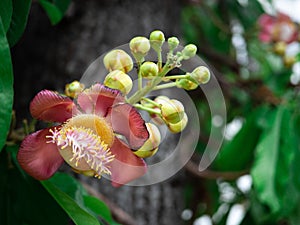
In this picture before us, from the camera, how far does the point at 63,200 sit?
72cm

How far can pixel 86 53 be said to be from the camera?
1446mm

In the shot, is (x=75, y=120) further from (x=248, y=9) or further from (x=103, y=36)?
(x=248, y=9)

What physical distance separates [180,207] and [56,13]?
28.8 inches

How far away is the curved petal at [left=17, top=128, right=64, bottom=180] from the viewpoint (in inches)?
25.7

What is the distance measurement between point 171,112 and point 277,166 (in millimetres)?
788

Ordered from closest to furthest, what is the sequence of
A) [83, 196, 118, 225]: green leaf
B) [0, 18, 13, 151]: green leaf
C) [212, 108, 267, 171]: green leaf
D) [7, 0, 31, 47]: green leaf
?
[0, 18, 13, 151]: green leaf → [7, 0, 31, 47]: green leaf → [83, 196, 118, 225]: green leaf → [212, 108, 267, 171]: green leaf

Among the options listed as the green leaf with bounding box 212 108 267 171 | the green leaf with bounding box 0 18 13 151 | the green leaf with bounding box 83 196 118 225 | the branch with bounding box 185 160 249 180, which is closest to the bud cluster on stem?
the green leaf with bounding box 0 18 13 151

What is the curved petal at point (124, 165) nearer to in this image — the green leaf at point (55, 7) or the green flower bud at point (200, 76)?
the green flower bud at point (200, 76)

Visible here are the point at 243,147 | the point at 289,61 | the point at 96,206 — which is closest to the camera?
the point at 96,206

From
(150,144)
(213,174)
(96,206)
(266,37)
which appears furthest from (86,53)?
(150,144)

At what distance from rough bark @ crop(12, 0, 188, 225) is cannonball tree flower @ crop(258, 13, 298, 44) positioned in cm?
52

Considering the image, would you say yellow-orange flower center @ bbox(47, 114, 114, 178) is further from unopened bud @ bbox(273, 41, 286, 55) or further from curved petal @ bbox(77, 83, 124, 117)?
unopened bud @ bbox(273, 41, 286, 55)

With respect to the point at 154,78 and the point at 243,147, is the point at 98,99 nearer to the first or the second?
Result: the point at 154,78

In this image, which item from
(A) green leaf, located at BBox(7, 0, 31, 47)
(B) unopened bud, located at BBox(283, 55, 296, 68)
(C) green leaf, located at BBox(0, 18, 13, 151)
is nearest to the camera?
(C) green leaf, located at BBox(0, 18, 13, 151)
